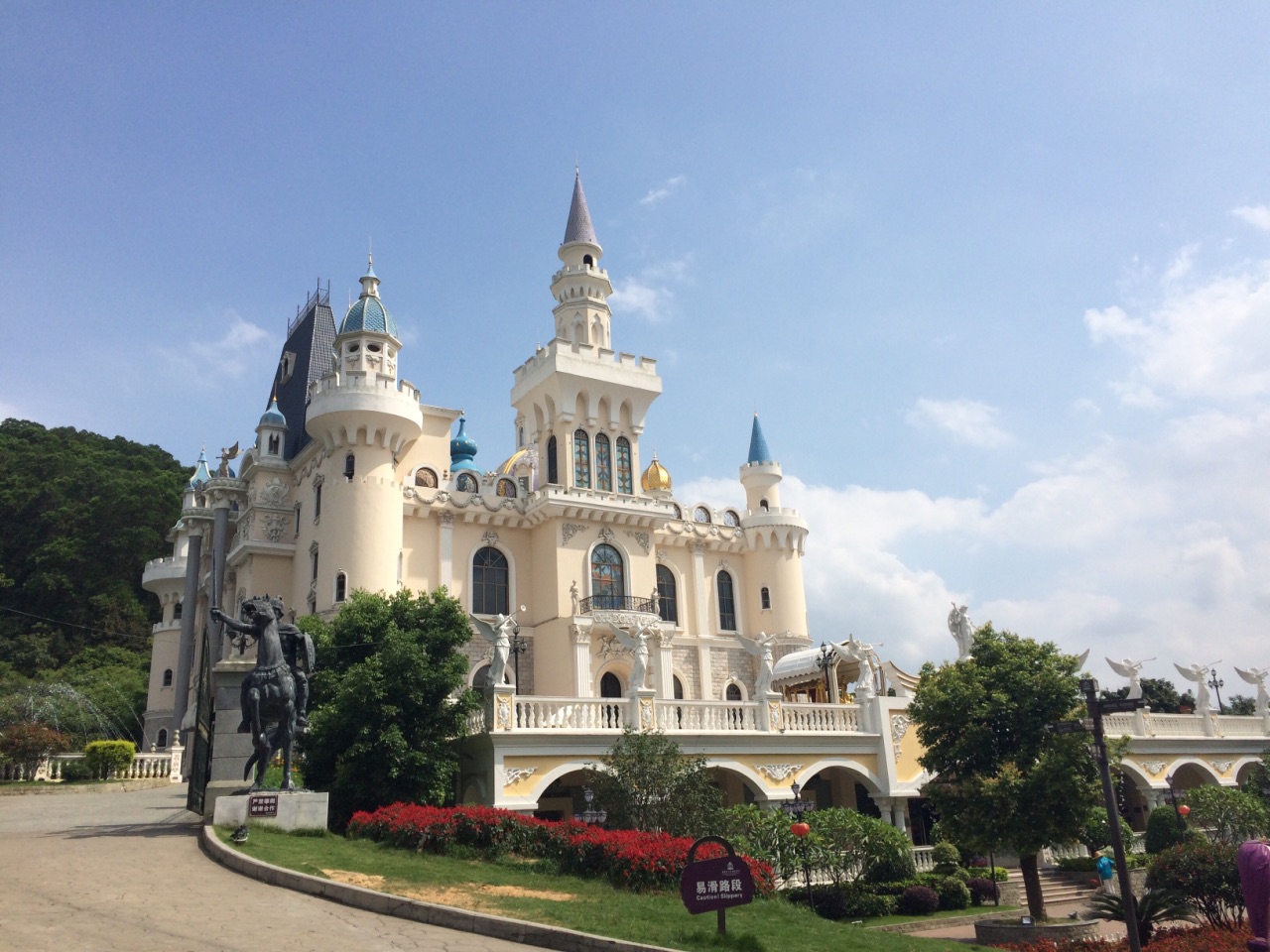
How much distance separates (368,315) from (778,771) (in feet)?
75.5

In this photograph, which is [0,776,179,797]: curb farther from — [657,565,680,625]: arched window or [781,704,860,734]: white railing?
[657,565,680,625]: arched window

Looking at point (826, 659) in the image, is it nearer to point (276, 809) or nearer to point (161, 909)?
point (276, 809)

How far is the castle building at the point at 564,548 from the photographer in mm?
28469

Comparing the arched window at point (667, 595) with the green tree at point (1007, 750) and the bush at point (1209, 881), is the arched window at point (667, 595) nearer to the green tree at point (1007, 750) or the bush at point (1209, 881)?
the green tree at point (1007, 750)

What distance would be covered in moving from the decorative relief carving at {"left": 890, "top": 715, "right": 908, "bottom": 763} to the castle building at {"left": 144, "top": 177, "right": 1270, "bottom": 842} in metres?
0.05

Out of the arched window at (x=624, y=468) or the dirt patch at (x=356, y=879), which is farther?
the arched window at (x=624, y=468)

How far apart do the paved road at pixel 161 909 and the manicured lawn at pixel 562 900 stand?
3.30ft

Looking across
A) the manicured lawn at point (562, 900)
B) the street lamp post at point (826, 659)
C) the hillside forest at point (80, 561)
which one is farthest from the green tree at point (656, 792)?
the hillside forest at point (80, 561)

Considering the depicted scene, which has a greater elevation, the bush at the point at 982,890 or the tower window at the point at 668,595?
the tower window at the point at 668,595

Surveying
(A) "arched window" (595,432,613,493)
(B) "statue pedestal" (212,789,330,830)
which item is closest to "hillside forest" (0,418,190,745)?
(A) "arched window" (595,432,613,493)

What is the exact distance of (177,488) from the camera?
2657 inches

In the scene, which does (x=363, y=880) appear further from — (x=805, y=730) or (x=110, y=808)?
(x=805, y=730)

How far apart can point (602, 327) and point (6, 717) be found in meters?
27.5

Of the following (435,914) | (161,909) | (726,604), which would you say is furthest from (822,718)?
(161,909)
